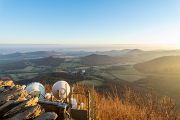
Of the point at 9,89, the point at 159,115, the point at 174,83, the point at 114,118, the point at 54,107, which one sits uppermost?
the point at 9,89

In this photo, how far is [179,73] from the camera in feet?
285

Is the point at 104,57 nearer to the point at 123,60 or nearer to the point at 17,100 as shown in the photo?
the point at 123,60

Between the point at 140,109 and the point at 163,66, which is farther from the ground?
the point at 140,109

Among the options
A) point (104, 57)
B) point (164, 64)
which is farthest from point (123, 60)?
point (164, 64)

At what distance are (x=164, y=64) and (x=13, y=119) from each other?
341 feet

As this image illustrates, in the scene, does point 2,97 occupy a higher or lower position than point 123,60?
higher

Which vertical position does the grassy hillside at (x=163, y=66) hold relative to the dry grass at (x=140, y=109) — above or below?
below

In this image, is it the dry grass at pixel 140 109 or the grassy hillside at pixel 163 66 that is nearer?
the dry grass at pixel 140 109

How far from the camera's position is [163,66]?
4213 inches

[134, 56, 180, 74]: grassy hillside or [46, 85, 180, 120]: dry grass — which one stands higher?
[46, 85, 180, 120]: dry grass

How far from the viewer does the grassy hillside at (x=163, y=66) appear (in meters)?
90.6

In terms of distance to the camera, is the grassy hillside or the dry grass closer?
the dry grass

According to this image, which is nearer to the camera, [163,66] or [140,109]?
[140,109]

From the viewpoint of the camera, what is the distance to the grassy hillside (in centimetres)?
9064
